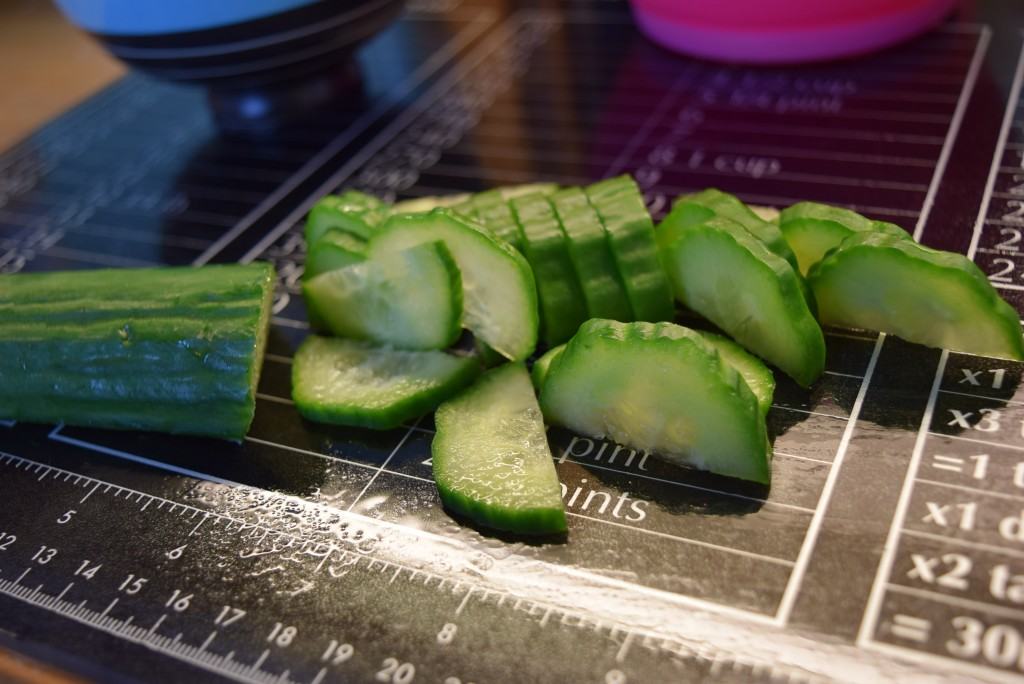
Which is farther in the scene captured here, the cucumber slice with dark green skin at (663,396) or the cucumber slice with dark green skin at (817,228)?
the cucumber slice with dark green skin at (817,228)

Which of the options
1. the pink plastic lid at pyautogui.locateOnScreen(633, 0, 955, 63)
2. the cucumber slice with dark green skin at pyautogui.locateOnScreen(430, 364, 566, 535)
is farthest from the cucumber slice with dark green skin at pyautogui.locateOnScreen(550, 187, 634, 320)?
the pink plastic lid at pyautogui.locateOnScreen(633, 0, 955, 63)

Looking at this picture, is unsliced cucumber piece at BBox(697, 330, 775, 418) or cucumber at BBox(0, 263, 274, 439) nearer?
unsliced cucumber piece at BBox(697, 330, 775, 418)

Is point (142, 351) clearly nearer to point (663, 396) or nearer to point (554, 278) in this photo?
point (554, 278)

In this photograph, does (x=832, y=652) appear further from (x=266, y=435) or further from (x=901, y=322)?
(x=266, y=435)

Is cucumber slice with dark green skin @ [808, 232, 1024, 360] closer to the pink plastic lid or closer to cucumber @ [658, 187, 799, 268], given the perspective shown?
cucumber @ [658, 187, 799, 268]

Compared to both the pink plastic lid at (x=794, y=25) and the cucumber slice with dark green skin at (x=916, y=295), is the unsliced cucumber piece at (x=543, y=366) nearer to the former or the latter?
the cucumber slice with dark green skin at (x=916, y=295)

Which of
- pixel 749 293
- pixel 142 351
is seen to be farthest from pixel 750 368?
pixel 142 351

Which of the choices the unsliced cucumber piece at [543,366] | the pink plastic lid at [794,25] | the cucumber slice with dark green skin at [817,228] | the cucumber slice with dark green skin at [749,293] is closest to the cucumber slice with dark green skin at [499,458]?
the unsliced cucumber piece at [543,366]
